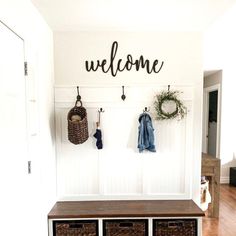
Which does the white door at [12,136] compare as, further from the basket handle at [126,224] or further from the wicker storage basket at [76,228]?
the basket handle at [126,224]

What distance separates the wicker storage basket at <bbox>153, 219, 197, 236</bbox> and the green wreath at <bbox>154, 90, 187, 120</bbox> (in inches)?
38.9

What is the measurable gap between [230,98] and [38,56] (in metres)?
3.77

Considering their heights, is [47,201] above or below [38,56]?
below

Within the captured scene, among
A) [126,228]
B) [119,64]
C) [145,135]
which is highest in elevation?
[119,64]

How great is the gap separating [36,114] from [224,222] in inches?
109

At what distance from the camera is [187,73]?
6.87 feet

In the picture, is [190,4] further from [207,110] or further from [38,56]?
[207,110]

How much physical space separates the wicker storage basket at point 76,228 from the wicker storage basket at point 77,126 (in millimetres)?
751

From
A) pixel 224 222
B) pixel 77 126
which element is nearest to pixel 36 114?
pixel 77 126

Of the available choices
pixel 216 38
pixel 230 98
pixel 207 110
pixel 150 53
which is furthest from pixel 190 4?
pixel 207 110

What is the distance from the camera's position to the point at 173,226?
1869 millimetres

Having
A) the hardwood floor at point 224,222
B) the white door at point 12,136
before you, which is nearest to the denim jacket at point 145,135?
the white door at point 12,136

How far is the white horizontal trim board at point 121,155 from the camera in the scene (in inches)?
82.3

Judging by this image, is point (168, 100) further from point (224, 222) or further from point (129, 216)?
point (224, 222)
